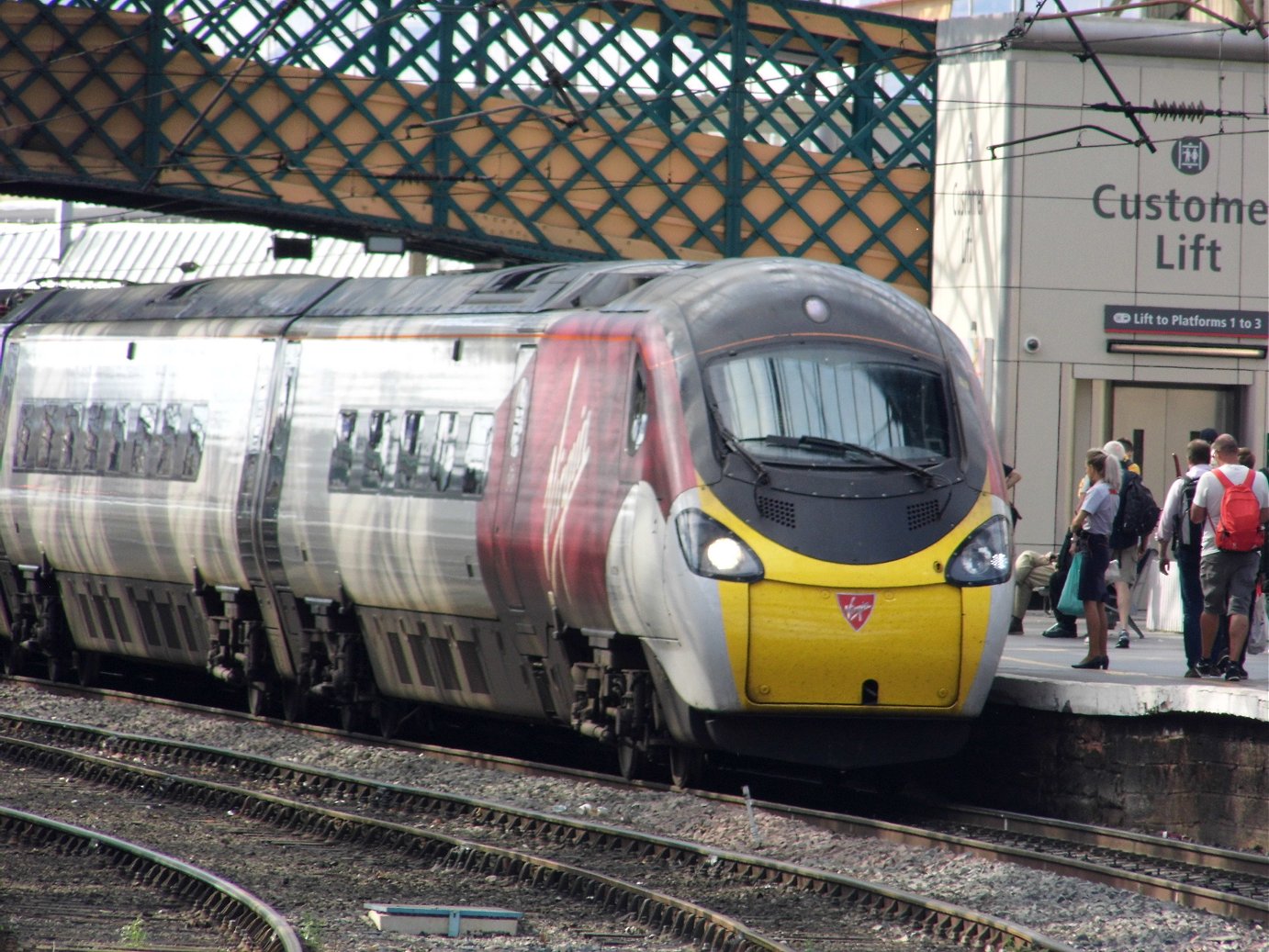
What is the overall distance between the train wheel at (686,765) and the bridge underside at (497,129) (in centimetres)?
1494

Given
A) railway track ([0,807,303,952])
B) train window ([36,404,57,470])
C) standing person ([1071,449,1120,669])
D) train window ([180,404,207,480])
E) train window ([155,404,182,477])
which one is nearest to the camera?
railway track ([0,807,303,952])

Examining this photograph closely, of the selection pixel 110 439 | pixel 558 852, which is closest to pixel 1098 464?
pixel 558 852

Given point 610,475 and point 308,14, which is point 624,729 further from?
point 308,14

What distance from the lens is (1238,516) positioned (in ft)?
42.6

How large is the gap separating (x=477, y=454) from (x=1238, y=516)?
14.9 feet

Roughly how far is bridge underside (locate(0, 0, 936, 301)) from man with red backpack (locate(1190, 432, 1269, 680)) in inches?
580

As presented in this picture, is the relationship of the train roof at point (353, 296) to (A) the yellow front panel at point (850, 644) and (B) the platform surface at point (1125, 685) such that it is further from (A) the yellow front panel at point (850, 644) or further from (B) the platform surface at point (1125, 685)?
(B) the platform surface at point (1125, 685)

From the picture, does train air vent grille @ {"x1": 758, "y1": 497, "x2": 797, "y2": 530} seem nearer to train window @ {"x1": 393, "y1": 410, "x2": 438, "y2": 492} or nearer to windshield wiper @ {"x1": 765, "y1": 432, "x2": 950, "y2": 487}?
Answer: windshield wiper @ {"x1": 765, "y1": 432, "x2": 950, "y2": 487}

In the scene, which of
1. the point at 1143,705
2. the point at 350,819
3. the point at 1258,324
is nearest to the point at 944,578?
the point at 1143,705

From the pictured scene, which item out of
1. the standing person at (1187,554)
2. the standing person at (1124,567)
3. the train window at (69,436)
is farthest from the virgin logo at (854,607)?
the train window at (69,436)

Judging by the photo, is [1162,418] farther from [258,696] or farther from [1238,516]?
[1238,516]

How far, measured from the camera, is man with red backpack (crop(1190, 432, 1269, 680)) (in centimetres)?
1299

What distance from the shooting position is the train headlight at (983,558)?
39.2 feet

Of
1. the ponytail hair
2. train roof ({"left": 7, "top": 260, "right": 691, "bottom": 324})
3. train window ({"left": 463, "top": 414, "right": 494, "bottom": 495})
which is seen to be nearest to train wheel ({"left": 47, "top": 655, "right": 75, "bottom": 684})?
train roof ({"left": 7, "top": 260, "right": 691, "bottom": 324})
